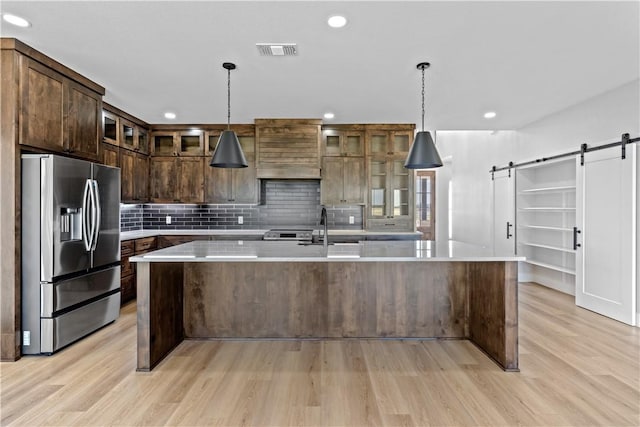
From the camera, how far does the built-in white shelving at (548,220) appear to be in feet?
16.1

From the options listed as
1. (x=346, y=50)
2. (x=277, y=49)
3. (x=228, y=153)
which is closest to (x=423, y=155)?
(x=346, y=50)

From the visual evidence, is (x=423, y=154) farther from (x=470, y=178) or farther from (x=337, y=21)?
(x=470, y=178)

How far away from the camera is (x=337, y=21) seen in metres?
2.49

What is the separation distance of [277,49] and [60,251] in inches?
97.1

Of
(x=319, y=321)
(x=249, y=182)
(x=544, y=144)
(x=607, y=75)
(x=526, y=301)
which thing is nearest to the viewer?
(x=319, y=321)

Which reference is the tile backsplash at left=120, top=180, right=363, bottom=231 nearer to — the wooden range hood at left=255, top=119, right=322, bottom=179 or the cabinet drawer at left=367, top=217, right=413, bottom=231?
the cabinet drawer at left=367, top=217, right=413, bottom=231

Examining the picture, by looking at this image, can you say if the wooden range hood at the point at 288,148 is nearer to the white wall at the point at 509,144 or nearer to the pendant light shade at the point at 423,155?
the pendant light shade at the point at 423,155

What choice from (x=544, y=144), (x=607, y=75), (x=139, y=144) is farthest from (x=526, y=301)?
(x=139, y=144)

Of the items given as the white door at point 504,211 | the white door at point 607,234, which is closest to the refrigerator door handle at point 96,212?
the white door at point 607,234

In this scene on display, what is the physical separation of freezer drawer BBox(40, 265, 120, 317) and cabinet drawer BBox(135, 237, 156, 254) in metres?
0.86

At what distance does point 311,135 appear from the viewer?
17.2 ft

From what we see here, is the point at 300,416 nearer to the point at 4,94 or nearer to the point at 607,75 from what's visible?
the point at 4,94

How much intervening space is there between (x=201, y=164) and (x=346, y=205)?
2378 mm

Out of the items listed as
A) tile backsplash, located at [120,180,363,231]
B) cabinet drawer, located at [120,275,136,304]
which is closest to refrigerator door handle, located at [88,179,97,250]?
cabinet drawer, located at [120,275,136,304]
